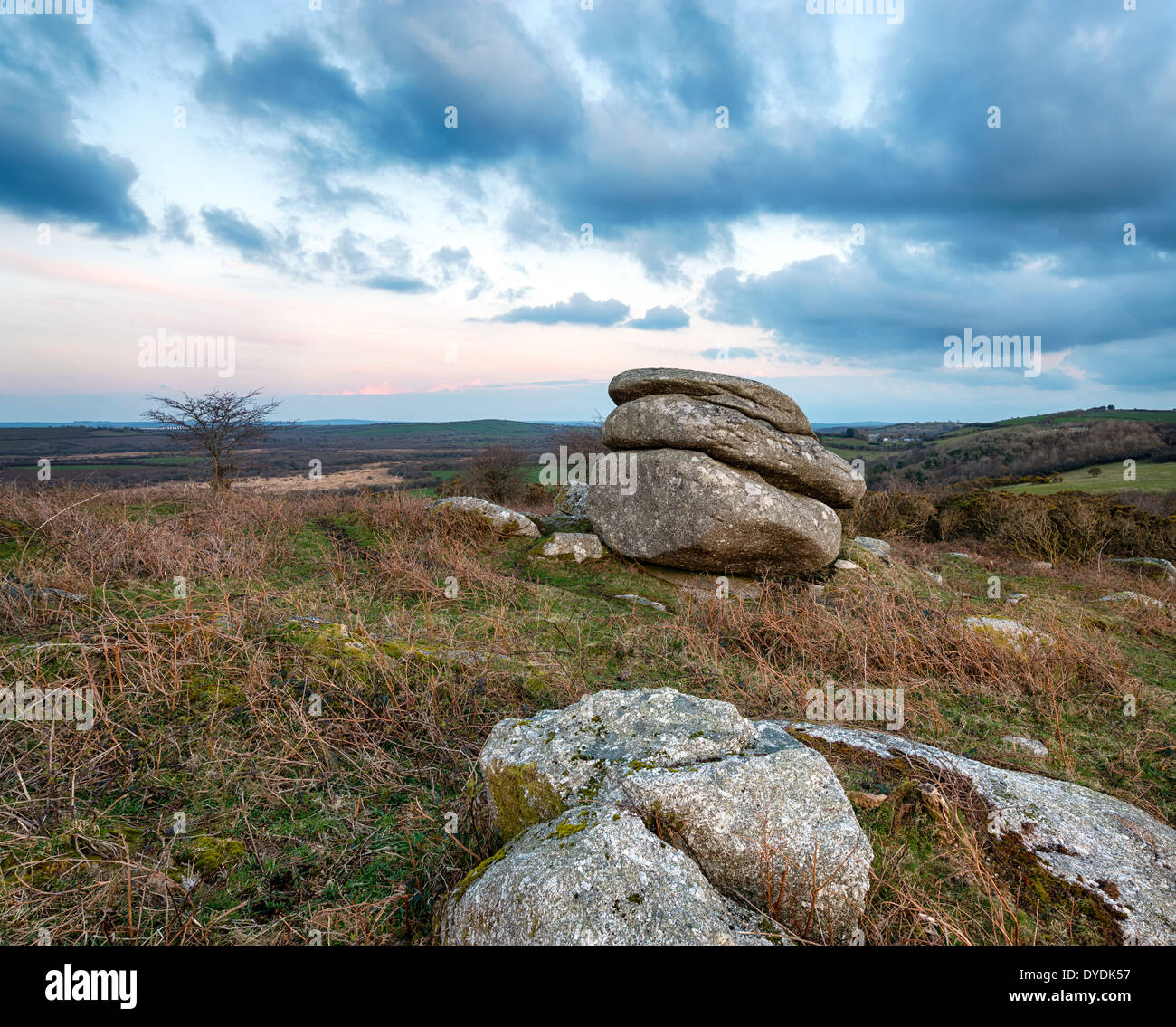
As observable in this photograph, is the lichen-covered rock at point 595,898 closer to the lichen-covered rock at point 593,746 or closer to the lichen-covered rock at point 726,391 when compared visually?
the lichen-covered rock at point 593,746

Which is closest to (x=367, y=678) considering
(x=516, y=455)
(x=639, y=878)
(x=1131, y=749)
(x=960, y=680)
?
(x=639, y=878)

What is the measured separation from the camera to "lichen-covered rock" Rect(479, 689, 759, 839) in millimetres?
2879

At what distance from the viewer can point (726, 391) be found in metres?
10.8

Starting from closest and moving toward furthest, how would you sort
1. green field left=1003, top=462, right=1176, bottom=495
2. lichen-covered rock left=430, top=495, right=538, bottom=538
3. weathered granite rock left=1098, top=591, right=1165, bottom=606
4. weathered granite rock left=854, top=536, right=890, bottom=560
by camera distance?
weathered granite rock left=1098, top=591, right=1165, bottom=606, lichen-covered rock left=430, top=495, right=538, bottom=538, weathered granite rock left=854, top=536, right=890, bottom=560, green field left=1003, top=462, right=1176, bottom=495

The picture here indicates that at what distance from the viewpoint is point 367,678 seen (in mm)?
4848

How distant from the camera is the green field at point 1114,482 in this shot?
22.9 metres

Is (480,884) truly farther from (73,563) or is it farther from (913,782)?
(73,563)

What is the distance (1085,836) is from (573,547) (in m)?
8.42

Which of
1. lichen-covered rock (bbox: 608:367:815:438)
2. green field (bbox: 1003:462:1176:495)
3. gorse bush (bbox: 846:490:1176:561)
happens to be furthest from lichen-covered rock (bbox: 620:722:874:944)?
green field (bbox: 1003:462:1176:495)

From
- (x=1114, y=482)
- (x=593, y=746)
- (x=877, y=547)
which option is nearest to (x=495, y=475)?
(x=877, y=547)

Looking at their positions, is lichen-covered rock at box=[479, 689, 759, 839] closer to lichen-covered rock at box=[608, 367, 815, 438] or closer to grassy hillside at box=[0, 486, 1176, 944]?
grassy hillside at box=[0, 486, 1176, 944]

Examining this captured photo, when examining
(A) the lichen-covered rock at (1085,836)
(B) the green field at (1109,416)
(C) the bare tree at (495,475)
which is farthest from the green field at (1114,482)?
(B) the green field at (1109,416)

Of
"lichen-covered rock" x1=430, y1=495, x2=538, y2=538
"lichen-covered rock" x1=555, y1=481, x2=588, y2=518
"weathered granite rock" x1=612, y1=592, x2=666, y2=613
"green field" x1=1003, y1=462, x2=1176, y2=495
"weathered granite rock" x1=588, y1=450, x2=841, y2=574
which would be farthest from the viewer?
"green field" x1=1003, y1=462, x2=1176, y2=495

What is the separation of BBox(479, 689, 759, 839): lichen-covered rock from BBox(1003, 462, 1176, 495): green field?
24.3 meters
